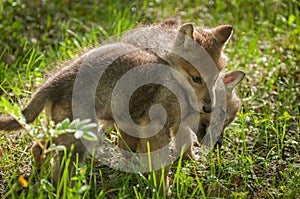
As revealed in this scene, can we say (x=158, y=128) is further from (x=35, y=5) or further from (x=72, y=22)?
(x=35, y=5)

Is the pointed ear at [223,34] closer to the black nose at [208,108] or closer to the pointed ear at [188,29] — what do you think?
the pointed ear at [188,29]

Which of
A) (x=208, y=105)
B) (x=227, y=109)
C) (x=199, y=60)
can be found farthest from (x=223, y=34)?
(x=227, y=109)

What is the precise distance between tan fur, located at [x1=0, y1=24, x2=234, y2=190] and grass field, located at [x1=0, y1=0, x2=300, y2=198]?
0.22 metres

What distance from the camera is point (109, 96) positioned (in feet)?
15.7

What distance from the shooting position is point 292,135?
5.96 metres

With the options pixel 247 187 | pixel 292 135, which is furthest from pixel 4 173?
pixel 292 135

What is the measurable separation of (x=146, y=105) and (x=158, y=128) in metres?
0.24

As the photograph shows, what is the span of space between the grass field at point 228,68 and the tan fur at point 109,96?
0.71 feet

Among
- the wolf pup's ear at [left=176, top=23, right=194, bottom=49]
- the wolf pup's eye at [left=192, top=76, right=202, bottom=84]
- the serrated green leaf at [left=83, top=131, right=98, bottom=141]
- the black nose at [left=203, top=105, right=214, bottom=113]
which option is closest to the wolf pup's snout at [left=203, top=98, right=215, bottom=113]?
the black nose at [left=203, top=105, right=214, bottom=113]

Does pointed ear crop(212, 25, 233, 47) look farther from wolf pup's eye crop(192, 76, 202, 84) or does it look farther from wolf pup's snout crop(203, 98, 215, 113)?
wolf pup's snout crop(203, 98, 215, 113)

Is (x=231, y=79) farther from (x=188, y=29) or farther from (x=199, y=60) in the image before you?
(x=188, y=29)

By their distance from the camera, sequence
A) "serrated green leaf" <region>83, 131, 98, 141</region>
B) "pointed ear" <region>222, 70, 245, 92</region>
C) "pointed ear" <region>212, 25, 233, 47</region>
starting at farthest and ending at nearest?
"pointed ear" <region>222, 70, 245, 92</region> → "pointed ear" <region>212, 25, 233, 47</region> → "serrated green leaf" <region>83, 131, 98, 141</region>

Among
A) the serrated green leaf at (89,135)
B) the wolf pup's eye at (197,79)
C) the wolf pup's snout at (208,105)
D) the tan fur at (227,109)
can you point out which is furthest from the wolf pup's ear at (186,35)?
the serrated green leaf at (89,135)

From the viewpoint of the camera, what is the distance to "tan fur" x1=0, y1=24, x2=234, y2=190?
15.0ft
